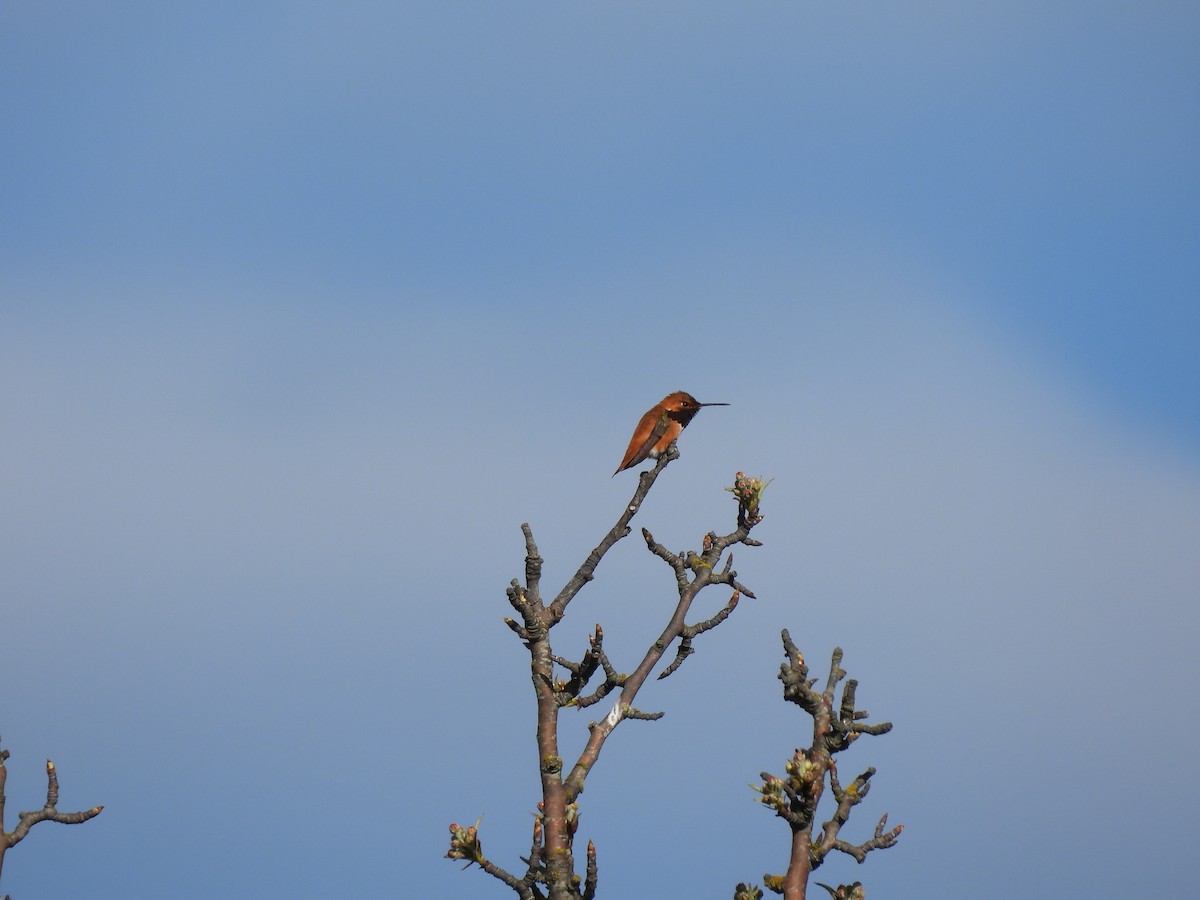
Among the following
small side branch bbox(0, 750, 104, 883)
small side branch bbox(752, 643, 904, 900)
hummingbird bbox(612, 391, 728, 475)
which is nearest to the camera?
Result: small side branch bbox(752, 643, 904, 900)

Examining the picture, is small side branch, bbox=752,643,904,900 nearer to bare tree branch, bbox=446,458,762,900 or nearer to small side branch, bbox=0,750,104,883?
bare tree branch, bbox=446,458,762,900

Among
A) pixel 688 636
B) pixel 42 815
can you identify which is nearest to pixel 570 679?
pixel 688 636

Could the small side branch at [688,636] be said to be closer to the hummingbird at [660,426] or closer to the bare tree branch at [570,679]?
the bare tree branch at [570,679]

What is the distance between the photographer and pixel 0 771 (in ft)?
33.8

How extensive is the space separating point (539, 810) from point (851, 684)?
2362mm

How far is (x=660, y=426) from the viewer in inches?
612

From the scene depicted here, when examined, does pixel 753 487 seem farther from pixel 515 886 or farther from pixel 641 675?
pixel 515 886

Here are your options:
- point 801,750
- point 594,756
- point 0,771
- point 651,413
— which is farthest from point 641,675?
point 651,413

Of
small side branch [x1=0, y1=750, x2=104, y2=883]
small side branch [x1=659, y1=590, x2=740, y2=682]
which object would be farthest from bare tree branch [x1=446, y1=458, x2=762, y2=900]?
small side branch [x1=0, y1=750, x2=104, y2=883]

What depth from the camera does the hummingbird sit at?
15.5 metres

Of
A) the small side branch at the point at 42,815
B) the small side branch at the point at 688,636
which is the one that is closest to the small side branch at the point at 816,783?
the small side branch at the point at 688,636

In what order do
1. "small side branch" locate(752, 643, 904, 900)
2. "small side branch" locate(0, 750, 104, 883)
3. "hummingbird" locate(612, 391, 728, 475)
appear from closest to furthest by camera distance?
"small side branch" locate(752, 643, 904, 900) < "small side branch" locate(0, 750, 104, 883) < "hummingbird" locate(612, 391, 728, 475)

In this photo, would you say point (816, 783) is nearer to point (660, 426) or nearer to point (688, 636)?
point (688, 636)

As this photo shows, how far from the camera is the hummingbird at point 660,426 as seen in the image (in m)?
15.5
